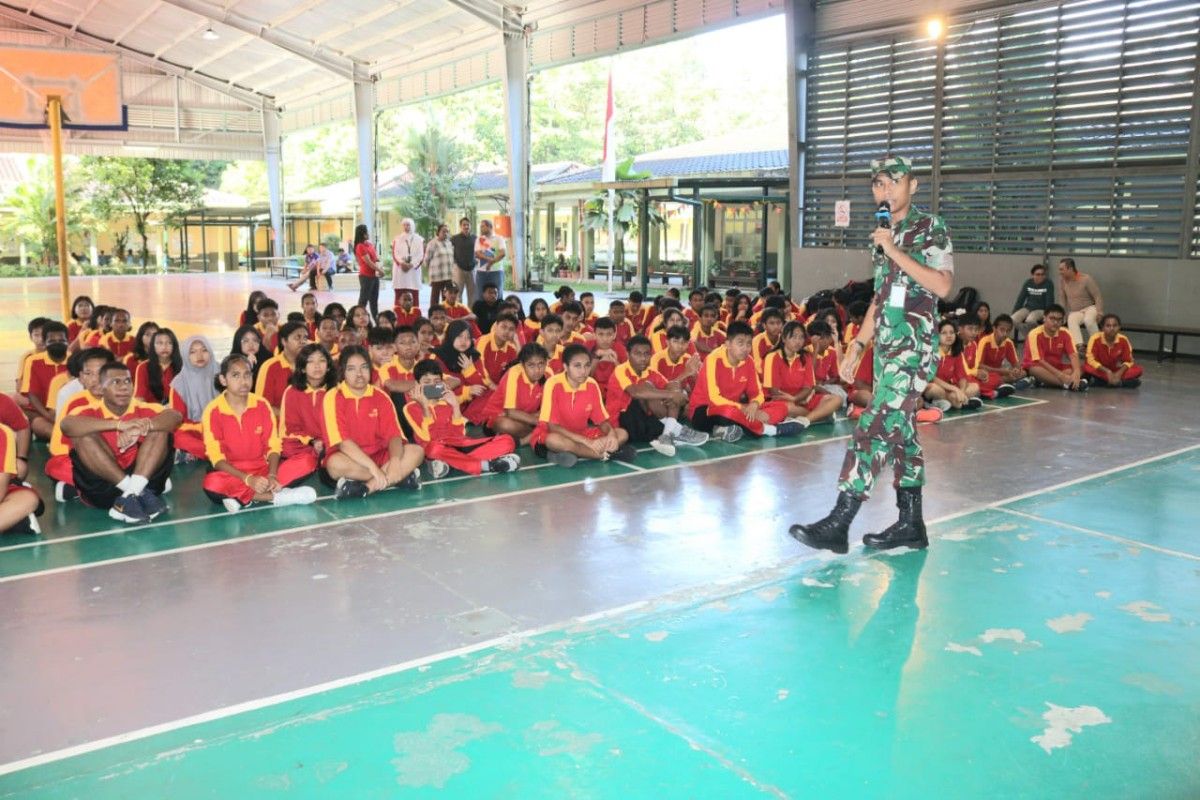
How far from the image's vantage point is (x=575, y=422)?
20.3ft

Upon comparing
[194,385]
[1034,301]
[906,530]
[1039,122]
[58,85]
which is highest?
[58,85]

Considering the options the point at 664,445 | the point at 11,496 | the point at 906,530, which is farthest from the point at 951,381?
the point at 11,496

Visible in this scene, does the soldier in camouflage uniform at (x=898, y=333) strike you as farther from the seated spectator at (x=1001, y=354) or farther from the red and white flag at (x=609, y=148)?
the red and white flag at (x=609, y=148)

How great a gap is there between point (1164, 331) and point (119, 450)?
35.0 feet

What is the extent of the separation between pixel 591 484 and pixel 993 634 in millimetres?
2627

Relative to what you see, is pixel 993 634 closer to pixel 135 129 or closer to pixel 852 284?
pixel 852 284

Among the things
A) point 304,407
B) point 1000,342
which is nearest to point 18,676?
point 304,407

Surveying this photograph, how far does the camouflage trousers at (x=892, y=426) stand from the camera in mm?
3979

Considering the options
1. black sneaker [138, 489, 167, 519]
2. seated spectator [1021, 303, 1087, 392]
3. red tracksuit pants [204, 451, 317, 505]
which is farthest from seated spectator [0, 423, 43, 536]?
seated spectator [1021, 303, 1087, 392]

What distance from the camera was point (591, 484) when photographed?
5.61 m

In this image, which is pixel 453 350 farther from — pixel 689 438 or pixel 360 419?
pixel 360 419

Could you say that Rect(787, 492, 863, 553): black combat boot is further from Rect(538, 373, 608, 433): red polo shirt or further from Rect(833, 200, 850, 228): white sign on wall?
Rect(833, 200, 850, 228): white sign on wall

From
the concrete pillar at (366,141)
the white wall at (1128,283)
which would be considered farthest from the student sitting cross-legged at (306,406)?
the concrete pillar at (366,141)

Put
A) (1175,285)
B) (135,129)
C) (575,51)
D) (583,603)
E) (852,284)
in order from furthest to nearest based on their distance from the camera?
(135,129)
(575,51)
(852,284)
(1175,285)
(583,603)
